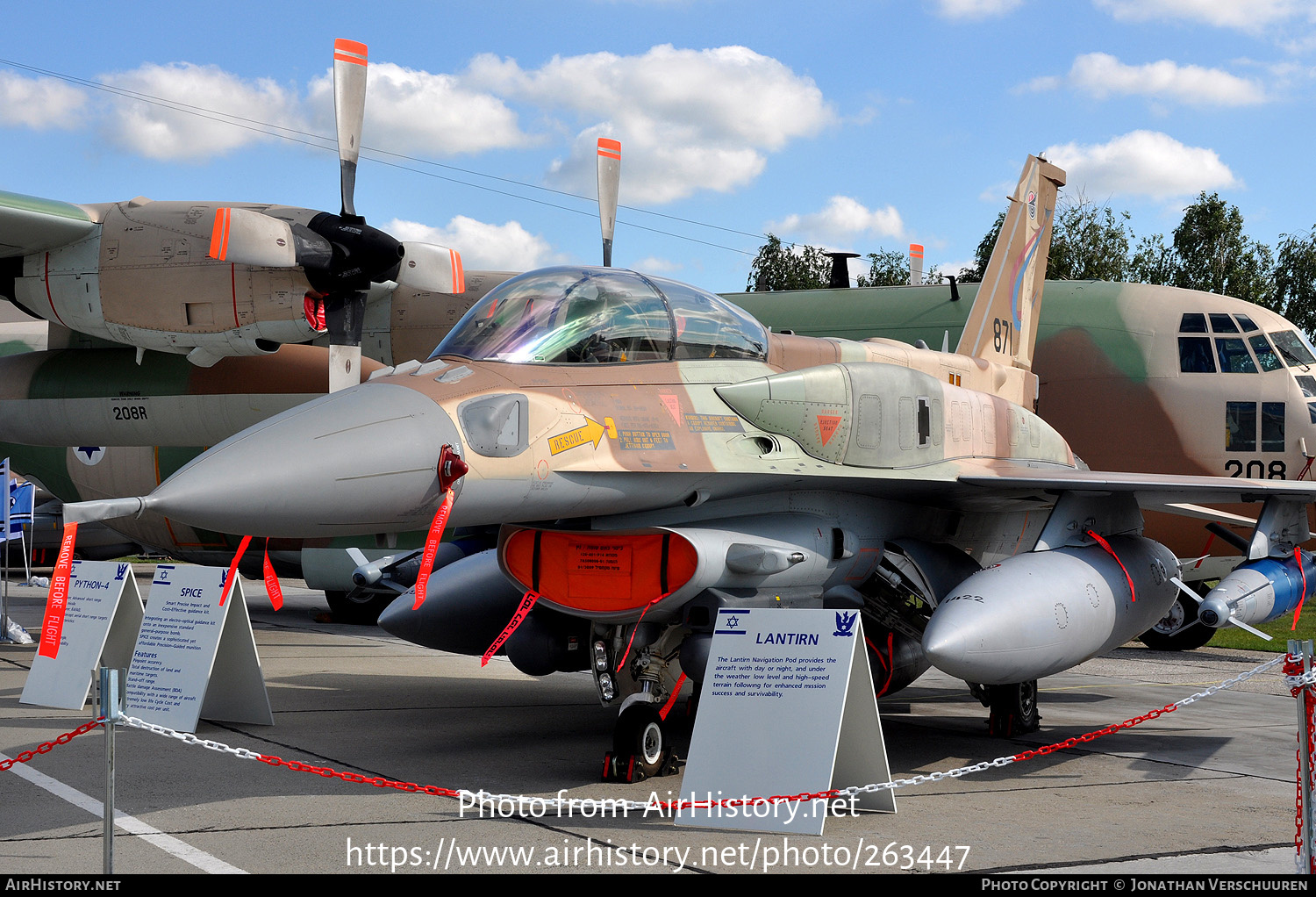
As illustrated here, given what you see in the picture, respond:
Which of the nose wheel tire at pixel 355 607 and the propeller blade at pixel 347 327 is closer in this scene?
the propeller blade at pixel 347 327

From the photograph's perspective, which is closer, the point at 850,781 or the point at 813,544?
the point at 850,781

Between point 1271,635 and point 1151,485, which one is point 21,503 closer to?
point 1151,485

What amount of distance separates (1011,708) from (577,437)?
443 centimetres

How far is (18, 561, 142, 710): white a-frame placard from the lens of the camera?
924 centimetres

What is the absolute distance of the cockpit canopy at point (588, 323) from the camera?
6.87 m

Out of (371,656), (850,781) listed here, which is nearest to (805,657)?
(850,781)

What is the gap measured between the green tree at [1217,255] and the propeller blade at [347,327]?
120ft

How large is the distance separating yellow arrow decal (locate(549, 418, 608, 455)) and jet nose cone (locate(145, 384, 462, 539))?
0.62 meters

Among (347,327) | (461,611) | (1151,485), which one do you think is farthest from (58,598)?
(347,327)

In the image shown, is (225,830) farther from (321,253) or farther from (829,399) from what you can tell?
(321,253)

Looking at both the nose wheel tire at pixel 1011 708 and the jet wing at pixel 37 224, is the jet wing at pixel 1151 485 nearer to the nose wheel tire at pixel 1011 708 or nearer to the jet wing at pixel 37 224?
the nose wheel tire at pixel 1011 708

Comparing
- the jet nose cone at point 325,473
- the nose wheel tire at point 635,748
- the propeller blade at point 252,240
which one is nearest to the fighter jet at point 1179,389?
the propeller blade at point 252,240

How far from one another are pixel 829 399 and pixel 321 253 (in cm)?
634

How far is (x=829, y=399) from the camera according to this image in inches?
300
